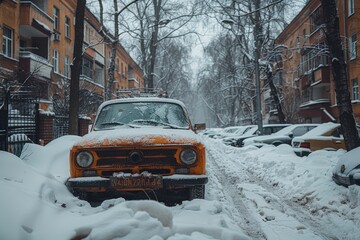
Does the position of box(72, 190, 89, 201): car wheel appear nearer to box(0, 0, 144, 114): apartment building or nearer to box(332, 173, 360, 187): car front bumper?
box(332, 173, 360, 187): car front bumper

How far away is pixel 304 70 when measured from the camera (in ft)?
105

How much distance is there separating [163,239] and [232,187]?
4626mm

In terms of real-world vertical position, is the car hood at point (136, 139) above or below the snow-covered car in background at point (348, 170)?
above

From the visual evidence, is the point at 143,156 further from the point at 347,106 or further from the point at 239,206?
the point at 347,106

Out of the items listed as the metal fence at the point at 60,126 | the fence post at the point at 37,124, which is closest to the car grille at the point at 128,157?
the fence post at the point at 37,124

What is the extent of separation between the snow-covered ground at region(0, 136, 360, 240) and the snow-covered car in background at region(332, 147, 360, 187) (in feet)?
0.52

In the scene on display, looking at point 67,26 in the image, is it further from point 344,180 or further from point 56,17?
point 344,180

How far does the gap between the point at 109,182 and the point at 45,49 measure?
21122 mm

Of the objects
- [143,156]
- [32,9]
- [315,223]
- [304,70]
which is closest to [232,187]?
[315,223]

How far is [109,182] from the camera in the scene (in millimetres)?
4328

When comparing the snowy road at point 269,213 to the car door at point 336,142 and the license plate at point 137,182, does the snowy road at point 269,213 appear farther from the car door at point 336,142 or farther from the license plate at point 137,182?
the car door at point 336,142

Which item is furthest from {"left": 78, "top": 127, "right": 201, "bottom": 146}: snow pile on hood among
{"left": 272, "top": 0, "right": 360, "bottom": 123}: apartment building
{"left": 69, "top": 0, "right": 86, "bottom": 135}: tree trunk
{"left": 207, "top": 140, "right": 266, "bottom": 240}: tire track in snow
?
{"left": 272, "top": 0, "right": 360, "bottom": 123}: apartment building

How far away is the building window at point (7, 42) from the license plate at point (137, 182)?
56.2ft

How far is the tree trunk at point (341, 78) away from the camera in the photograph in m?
7.83
